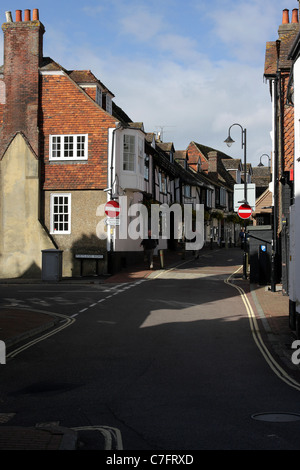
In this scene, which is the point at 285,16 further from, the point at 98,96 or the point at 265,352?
the point at 265,352

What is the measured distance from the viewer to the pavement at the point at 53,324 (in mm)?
5539

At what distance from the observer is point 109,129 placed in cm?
2938

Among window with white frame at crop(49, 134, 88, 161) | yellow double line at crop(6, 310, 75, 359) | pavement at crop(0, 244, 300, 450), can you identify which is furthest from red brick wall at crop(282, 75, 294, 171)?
yellow double line at crop(6, 310, 75, 359)

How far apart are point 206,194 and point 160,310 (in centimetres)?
4829

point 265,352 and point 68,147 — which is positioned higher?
point 68,147

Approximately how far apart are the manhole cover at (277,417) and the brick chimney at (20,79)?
2477 cm

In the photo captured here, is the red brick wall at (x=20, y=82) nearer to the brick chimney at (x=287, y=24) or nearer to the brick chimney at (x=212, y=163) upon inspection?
the brick chimney at (x=287, y=24)

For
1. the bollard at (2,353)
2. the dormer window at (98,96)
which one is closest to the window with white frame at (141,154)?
the dormer window at (98,96)

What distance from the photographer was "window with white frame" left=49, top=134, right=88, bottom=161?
97.1 feet

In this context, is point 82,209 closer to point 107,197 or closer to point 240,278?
point 107,197

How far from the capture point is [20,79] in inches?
1167

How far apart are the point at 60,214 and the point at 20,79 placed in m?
7.20

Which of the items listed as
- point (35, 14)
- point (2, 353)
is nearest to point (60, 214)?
point (35, 14)

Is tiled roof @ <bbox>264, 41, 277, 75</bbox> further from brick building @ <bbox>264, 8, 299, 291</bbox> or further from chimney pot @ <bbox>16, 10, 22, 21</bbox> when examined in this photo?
chimney pot @ <bbox>16, 10, 22, 21</bbox>
